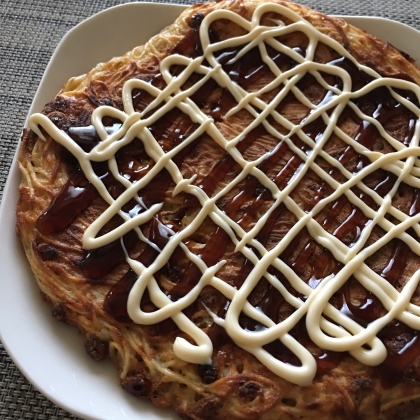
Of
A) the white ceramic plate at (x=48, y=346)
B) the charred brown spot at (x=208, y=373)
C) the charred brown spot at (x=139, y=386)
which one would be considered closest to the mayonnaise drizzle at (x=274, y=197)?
the charred brown spot at (x=208, y=373)

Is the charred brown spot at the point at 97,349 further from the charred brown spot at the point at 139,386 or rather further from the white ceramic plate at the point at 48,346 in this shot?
the charred brown spot at the point at 139,386

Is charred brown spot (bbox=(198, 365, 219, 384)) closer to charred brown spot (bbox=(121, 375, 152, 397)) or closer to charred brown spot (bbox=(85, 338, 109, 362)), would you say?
charred brown spot (bbox=(121, 375, 152, 397))

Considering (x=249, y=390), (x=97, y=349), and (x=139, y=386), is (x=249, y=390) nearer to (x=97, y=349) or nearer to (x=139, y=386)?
(x=139, y=386)

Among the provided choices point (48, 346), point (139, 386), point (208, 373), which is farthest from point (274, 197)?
point (48, 346)

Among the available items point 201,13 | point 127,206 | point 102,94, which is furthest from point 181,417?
point 201,13

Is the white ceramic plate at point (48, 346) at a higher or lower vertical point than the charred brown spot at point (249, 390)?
lower

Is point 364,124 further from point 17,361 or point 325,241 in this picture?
point 17,361
